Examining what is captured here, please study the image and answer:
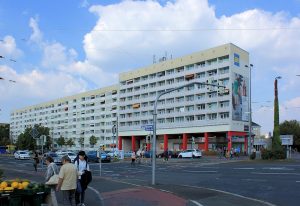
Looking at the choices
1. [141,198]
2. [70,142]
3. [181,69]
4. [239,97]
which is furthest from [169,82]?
[141,198]

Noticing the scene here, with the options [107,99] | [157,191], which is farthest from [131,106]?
[157,191]

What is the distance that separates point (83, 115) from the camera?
152500 millimetres

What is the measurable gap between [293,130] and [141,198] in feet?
343

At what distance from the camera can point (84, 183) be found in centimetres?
1317

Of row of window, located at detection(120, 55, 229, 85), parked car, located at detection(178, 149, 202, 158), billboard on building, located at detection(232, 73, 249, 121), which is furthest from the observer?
row of window, located at detection(120, 55, 229, 85)

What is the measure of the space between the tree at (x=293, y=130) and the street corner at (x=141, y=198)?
10099cm

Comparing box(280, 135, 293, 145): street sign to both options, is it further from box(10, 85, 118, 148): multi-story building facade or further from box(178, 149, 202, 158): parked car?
box(10, 85, 118, 148): multi-story building facade

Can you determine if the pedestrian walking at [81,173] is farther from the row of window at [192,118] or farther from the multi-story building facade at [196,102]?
the row of window at [192,118]

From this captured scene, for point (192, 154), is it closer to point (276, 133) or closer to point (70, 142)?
point (276, 133)

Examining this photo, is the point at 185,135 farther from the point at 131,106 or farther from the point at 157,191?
the point at 157,191

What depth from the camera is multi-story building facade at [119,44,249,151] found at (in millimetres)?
89938

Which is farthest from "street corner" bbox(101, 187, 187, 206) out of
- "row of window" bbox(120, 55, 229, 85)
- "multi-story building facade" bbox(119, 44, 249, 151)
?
"row of window" bbox(120, 55, 229, 85)

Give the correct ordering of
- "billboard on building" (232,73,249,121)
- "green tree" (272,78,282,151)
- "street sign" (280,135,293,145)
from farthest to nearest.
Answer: "billboard on building" (232,73,249,121) < "street sign" (280,135,293,145) < "green tree" (272,78,282,151)

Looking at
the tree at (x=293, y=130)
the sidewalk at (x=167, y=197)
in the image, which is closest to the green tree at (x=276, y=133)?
the sidewalk at (x=167, y=197)
